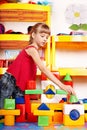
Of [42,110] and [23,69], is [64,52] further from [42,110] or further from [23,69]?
[42,110]

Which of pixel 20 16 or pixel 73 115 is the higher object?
pixel 20 16

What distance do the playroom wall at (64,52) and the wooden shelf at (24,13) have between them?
0.12 ft

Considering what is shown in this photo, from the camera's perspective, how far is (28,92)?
1132 millimetres

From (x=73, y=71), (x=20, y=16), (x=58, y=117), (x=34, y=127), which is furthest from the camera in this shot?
(x=20, y=16)

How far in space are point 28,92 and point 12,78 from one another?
0.51ft

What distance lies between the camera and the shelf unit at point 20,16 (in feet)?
4.74

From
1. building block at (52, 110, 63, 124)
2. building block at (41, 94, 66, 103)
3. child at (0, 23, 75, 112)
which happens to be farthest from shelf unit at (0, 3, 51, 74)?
building block at (52, 110, 63, 124)

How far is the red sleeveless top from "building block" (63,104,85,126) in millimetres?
249

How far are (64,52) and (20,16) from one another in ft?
1.05

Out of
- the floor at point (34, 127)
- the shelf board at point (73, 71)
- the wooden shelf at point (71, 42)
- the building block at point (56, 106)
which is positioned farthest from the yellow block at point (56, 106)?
the wooden shelf at point (71, 42)

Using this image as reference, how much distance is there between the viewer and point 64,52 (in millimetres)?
1624

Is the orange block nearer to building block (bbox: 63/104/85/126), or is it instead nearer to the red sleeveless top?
building block (bbox: 63/104/85/126)

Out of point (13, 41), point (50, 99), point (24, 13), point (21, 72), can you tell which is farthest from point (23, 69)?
point (24, 13)

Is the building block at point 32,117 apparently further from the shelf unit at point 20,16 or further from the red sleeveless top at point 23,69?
the shelf unit at point 20,16
